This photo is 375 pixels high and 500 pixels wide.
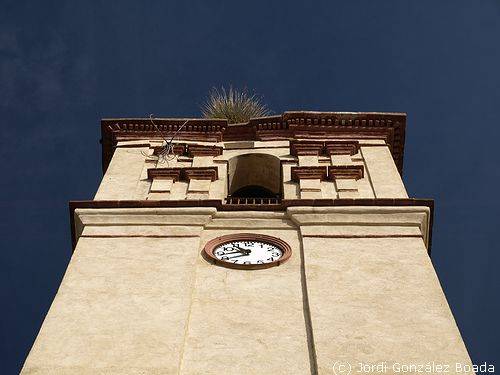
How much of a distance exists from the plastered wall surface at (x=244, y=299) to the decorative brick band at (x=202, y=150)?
382 cm

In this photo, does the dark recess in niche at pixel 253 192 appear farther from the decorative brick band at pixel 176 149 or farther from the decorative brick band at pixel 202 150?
the decorative brick band at pixel 176 149

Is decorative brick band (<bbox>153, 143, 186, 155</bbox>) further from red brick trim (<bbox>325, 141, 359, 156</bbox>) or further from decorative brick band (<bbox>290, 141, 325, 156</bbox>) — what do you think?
red brick trim (<bbox>325, 141, 359, 156</bbox>)

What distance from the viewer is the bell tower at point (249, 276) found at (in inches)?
474

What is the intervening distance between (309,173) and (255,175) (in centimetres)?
212

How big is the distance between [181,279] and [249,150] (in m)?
6.61

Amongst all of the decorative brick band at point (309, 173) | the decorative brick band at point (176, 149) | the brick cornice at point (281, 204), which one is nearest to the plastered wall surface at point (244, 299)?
the brick cornice at point (281, 204)

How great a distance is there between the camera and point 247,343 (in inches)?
488

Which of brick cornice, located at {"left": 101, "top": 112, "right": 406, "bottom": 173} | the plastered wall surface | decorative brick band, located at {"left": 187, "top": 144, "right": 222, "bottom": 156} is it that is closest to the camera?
the plastered wall surface

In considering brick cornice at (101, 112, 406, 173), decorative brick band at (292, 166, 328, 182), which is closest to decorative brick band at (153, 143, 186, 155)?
brick cornice at (101, 112, 406, 173)

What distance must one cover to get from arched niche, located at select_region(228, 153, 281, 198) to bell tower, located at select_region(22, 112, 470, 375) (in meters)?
0.24

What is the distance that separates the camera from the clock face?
14.5 meters

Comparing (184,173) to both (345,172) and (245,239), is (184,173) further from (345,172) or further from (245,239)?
(245,239)

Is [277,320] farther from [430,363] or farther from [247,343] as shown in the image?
[430,363]

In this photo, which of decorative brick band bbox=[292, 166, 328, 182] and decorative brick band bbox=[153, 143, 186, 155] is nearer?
decorative brick band bbox=[292, 166, 328, 182]
